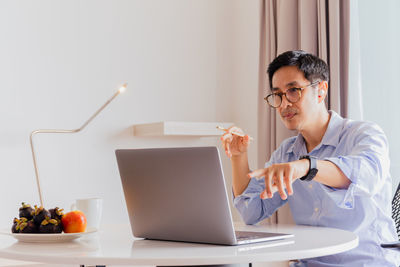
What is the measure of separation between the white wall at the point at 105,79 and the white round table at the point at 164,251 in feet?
4.00

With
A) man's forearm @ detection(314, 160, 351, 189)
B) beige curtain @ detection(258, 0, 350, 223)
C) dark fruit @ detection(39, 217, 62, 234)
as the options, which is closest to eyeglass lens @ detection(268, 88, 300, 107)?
man's forearm @ detection(314, 160, 351, 189)

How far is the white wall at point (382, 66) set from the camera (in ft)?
7.27

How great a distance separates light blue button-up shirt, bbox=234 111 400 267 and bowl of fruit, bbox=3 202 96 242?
61cm

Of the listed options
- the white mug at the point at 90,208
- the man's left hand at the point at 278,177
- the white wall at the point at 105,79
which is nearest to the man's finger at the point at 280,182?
the man's left hand at the point at 278,177

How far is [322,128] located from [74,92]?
1.39 m

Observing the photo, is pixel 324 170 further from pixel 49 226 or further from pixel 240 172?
pixel 49 226

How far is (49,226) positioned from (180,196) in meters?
0.37

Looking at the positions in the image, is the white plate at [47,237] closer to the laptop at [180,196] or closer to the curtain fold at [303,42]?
the laptop at [180,196]

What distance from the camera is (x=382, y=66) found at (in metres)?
2.27

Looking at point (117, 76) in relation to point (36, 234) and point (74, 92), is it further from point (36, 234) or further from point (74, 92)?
point (36, 234)

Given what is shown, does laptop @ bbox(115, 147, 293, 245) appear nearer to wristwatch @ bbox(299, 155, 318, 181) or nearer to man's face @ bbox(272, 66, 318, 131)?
→ wristwatch @ bbox(299, 155, 318, 181)

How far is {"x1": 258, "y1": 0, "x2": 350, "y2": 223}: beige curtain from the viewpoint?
7.60ft

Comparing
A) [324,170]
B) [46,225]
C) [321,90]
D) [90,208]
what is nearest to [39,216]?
[46,225]

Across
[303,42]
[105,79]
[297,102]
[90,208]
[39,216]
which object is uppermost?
[303,42]
